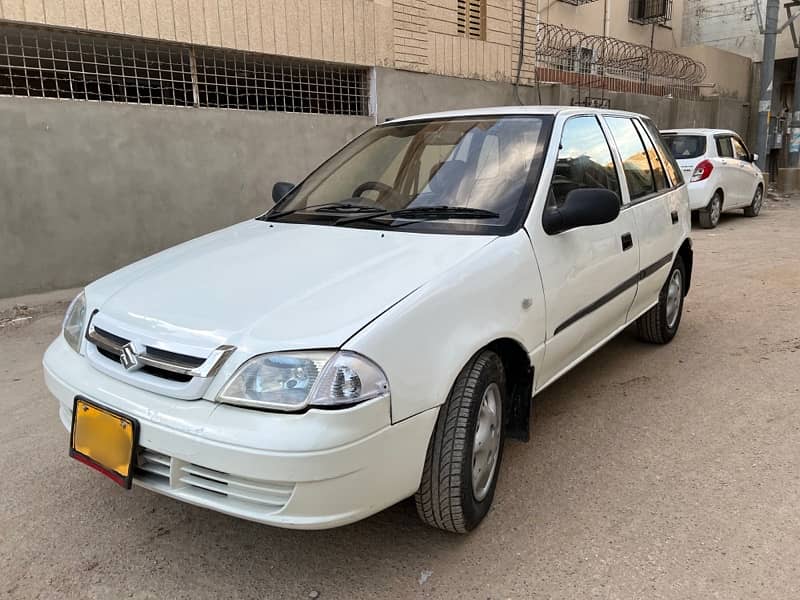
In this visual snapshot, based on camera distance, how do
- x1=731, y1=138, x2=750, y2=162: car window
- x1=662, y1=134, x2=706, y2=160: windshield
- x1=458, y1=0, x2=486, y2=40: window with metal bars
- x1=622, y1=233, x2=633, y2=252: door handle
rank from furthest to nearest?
x1=731, y1=138, x2=750, y2=162: car window
x1=662, y1=134, x2=706, y2=160: windshield
x1=458, y1=0, x2=486, y2=40: window with metal bars
x1=622, y1=233, x2=633, y2=252: door handle

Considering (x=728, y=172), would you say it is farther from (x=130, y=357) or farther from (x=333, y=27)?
(x=130, y=357)

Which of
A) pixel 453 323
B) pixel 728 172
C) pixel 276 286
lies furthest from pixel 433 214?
pixel 728 172

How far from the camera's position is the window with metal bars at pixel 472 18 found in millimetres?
10109

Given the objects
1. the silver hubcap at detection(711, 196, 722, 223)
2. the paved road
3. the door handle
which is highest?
the door handle

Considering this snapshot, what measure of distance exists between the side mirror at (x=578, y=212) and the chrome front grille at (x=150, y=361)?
1.57 metres

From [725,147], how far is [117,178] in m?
9.37

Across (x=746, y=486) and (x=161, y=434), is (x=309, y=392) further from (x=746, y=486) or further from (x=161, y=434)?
(x=746, y=486)

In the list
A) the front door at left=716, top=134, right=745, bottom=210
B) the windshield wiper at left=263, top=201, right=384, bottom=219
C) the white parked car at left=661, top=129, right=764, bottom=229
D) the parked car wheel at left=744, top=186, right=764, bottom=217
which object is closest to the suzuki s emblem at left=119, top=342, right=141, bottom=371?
the windshield wiper at left=263, top=201, right=384, bottom=219

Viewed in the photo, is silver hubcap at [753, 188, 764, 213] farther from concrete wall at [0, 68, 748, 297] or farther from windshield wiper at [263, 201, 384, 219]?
windshield wiper at [263, 201, 384, 219]

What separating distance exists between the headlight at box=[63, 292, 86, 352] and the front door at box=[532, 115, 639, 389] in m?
1.91

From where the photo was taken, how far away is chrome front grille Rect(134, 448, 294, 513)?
200 cm

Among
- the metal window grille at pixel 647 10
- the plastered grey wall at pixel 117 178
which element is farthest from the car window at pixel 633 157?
the metal window grille at pixel 647 10

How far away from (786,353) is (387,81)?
6.32 meters

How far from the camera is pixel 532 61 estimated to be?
37.4 feet
